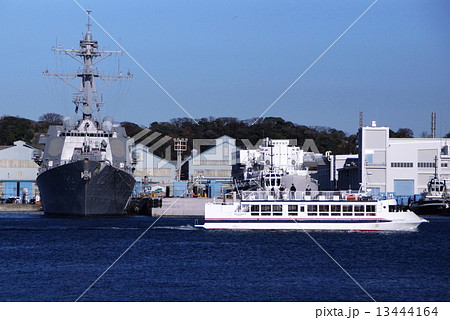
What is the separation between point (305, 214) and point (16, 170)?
Result: 3101 inches

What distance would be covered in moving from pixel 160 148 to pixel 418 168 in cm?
6093

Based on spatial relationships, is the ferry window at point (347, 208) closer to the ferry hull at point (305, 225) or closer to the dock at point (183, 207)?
the ferry hull at point (305, 225)

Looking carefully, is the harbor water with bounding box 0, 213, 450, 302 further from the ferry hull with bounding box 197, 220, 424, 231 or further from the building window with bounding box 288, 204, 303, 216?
the building window with bounding box 288, 204, 303, 216

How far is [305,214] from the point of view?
59.4 metres

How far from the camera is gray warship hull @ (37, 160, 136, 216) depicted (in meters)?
81.2

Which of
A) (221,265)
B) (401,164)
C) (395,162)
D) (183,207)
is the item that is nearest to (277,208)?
(221,265)

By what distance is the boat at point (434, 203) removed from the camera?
104312mm

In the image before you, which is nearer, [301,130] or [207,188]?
[207,188]

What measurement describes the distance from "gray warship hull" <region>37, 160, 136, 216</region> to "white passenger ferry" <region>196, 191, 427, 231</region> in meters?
24.4

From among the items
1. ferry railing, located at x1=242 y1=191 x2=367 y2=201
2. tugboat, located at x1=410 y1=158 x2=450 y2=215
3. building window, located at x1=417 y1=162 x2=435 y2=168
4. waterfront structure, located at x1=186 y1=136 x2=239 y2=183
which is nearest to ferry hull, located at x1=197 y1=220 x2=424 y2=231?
ferry railing, located at x1=242 y1=191 x2=367 y2=201
